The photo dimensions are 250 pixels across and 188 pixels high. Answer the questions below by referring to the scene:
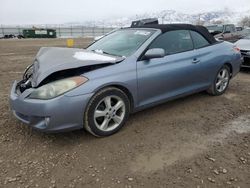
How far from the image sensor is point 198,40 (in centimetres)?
494

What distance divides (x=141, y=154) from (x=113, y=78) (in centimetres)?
103

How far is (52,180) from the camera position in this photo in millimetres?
2730

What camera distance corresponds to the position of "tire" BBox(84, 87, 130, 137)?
11.0 ft

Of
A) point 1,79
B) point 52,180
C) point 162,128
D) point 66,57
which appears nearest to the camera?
point 52,180

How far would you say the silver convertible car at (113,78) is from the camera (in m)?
3.20

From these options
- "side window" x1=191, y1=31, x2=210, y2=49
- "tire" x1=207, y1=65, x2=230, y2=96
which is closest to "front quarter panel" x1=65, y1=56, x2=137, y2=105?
"side window" x1=191, y1=31, x2=210, y2=49

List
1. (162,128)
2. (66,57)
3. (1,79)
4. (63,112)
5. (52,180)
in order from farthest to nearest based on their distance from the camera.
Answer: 1. (1,79)
2. (162,128)
3. (66,57)
4. (63,112)
5. (52,180)

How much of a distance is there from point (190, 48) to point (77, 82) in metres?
2.34

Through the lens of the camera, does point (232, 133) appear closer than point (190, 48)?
Yes

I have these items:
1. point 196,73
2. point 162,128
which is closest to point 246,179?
point 162,128

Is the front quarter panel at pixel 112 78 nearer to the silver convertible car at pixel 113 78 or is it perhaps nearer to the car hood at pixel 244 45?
the silver convertible car at pixel 113 78

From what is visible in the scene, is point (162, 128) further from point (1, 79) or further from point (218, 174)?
point (1, 79)

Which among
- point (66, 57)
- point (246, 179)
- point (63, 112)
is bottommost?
point (246, 179)

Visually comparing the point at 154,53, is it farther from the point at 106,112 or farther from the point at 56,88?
the point at 56,88
